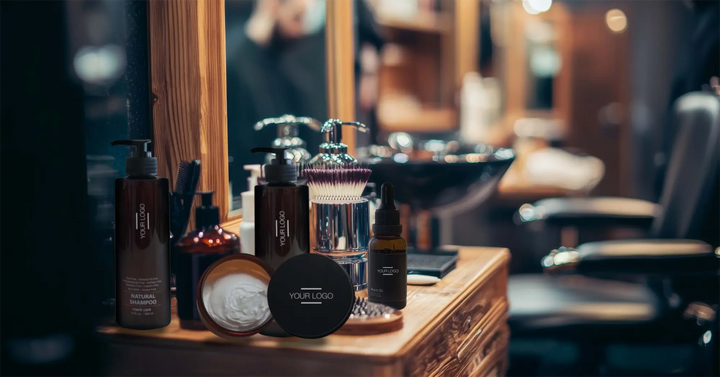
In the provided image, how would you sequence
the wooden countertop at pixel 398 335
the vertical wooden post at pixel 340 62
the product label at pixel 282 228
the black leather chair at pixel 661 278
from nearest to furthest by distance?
the wooden countertop at pixel 398 335 < the product label at pixel 282 228 < the black leather chair at pixel 661 278 < the vertical wooden post at pixel 340 62

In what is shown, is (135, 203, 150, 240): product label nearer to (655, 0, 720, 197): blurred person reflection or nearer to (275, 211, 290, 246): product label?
(275, 211, 290, 246): product label

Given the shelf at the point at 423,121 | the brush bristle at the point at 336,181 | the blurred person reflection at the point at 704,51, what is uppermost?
the blurred person reflection at the point at 704,51

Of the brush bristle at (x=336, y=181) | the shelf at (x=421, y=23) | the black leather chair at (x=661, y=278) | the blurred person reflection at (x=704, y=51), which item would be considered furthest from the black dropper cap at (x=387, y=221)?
the shelf at (x=421, y=23)

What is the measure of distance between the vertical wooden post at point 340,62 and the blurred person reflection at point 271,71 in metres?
0.02

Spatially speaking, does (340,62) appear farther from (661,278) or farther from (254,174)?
(661,278)

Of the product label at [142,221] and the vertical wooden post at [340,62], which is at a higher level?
the vertical wooden post at [340,62]

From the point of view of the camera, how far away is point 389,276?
1027 mm

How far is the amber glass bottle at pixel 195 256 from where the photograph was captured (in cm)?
97

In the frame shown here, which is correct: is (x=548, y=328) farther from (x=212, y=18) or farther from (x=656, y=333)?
(x=212, y=18)

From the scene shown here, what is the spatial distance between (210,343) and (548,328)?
38.6 inches

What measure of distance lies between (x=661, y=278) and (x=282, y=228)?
1.06 meters

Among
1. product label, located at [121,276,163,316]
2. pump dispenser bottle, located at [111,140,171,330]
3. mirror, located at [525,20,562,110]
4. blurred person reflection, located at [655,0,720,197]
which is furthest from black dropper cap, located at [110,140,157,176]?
mirror, located at [525,20,562,110]

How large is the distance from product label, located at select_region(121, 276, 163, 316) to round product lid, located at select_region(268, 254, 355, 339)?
0.52 feet

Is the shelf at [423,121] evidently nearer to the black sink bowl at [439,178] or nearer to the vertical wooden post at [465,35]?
the vertical wooden post at [465,35]
